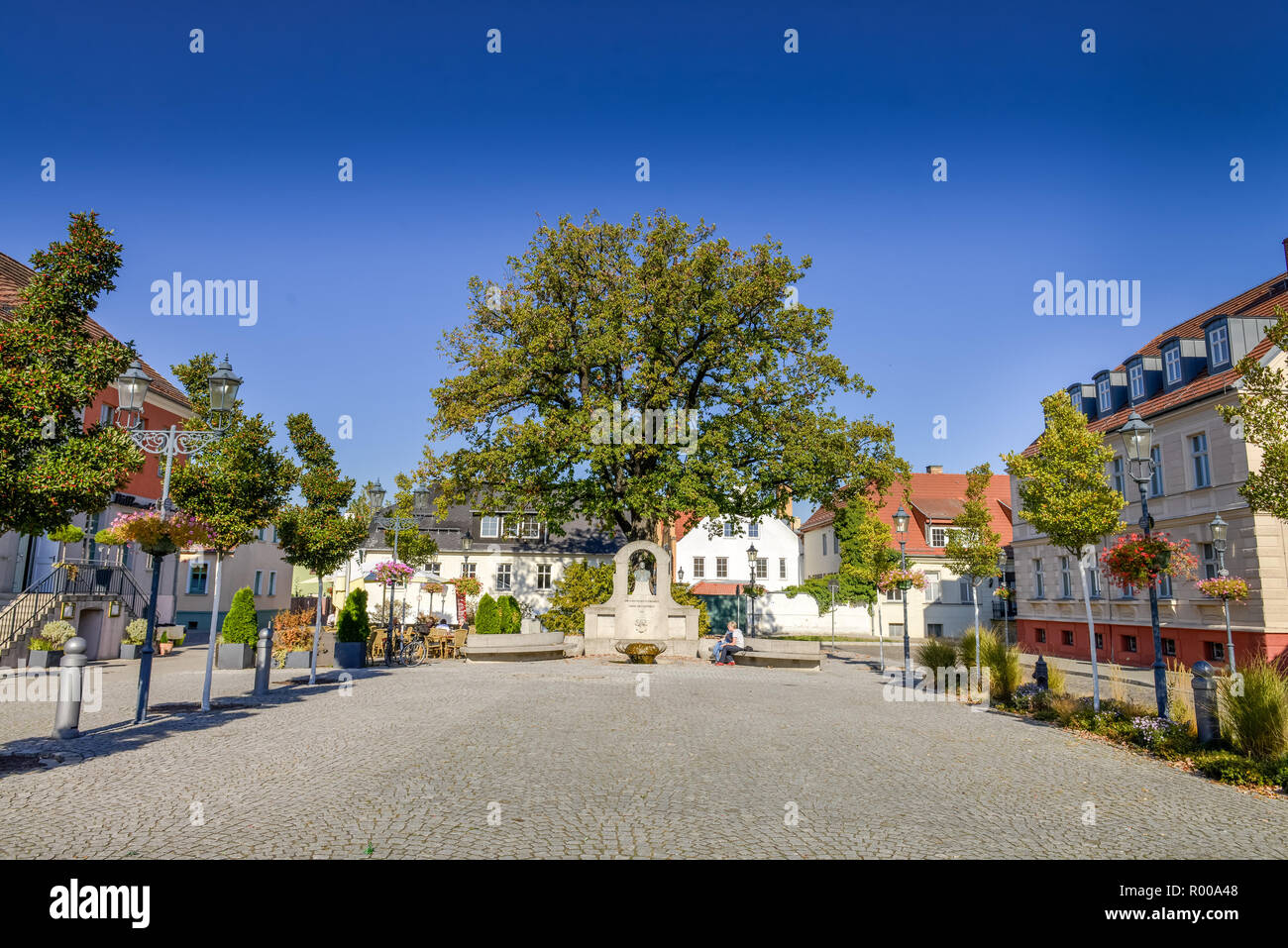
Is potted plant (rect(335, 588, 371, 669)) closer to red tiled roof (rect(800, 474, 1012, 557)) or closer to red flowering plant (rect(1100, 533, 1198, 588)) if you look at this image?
red flowering plant (rect(1100, 533, 1198, 588))

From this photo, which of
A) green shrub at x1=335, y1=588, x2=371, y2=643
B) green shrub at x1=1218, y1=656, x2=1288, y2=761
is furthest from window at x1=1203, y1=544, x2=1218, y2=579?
green shrub at x1=335, y1=588, x2=371, y2=643

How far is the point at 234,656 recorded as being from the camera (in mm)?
20031

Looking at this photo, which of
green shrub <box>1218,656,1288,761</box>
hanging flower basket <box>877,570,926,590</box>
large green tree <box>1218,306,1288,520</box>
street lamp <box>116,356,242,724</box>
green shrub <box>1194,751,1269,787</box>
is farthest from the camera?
hanging flower basket <box>877,570,926,590</box>

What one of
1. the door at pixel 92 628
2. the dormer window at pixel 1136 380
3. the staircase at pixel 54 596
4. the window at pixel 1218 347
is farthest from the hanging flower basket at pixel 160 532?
the dormer window at pixel 1136 380

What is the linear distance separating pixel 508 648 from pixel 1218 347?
2460cm

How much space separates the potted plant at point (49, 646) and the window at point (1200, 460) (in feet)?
105

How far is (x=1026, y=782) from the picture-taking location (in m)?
8.14

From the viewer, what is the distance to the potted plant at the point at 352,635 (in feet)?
67.3

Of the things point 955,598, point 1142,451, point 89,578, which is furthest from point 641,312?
point 955,598

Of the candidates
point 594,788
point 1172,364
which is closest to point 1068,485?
point 594,788

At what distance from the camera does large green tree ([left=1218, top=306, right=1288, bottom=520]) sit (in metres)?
12.2

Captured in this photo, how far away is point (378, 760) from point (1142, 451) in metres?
12.3

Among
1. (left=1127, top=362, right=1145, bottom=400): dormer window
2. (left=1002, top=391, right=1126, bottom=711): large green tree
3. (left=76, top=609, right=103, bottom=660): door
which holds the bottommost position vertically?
(left=76, top=609, right=103, bottom=660): door
